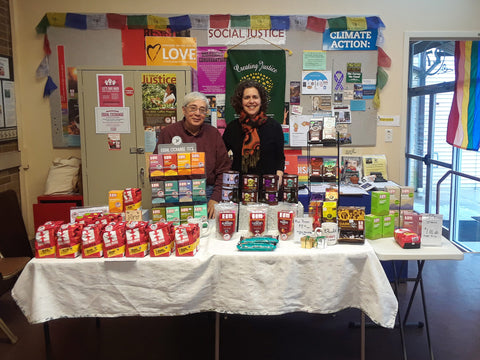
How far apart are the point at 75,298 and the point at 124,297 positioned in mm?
252

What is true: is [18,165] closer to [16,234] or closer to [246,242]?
[16,234]

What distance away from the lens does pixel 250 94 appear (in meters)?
3.28

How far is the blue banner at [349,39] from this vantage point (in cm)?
480

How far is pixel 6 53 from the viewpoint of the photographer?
15.2 feet

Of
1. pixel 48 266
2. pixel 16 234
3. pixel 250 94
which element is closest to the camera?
pixel 48 266

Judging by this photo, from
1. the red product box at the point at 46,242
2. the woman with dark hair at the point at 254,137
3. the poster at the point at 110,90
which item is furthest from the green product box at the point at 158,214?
the poster at the point at 110,90

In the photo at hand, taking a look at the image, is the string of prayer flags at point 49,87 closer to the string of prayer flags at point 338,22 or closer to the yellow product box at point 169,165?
the yellow product box at point 169,165

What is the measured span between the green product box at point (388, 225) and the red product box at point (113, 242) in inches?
60.2

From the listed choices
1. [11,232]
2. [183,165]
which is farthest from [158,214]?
[11,232]

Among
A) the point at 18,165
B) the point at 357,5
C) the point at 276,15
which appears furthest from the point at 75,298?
the point at 357,5

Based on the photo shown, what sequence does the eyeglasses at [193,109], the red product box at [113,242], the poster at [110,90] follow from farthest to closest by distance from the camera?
the poster at [110,90], the eyeglasses at [193,109], the red product box at [113,242]

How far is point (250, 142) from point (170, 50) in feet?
6.17

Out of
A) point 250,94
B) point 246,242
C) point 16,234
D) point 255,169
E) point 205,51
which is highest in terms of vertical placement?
point 205,51

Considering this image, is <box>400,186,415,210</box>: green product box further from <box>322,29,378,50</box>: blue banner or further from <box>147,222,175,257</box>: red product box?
<box>322,29,378,50</box>: blue banner
